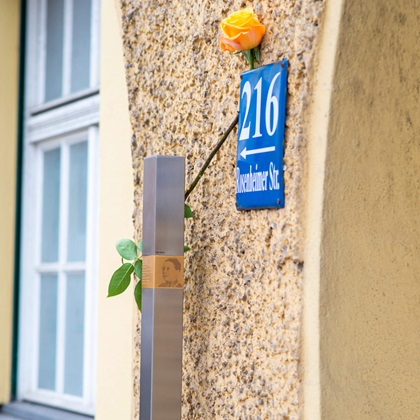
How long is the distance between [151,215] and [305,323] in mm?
533

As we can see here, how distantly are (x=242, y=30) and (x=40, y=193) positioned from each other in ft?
7.90

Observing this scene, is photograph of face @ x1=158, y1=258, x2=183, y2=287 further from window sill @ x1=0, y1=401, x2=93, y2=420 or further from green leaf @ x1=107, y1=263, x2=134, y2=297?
window sill @ x1=0, y1=401, x2=93, y2=420

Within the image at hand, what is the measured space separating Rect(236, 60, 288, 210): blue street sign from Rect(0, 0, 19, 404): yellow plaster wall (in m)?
2.36

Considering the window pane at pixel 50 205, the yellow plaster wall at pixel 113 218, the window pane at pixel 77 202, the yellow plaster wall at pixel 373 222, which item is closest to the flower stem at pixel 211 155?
the yellow plaster wall at pixel 373 222

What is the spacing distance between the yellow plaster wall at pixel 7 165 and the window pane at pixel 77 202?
394mm

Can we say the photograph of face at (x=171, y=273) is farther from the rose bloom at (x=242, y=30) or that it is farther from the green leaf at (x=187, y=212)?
the rose bloom at (x=242, y=30)

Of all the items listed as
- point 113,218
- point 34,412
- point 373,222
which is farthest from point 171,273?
point 34,412

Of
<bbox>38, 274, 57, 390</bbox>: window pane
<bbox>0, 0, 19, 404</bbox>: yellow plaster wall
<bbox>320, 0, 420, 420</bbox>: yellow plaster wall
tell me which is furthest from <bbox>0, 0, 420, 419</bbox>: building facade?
<bbox>0, 0, 19, 404</bbox>: yellow plaster wall

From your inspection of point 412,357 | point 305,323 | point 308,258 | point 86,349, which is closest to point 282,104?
point 308,258

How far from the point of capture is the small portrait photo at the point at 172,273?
242cm

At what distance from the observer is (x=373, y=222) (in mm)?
2213

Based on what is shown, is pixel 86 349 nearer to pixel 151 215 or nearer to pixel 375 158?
pixel 151 215

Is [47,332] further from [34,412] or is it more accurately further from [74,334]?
[34,412]

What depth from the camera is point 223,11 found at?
250 cm
